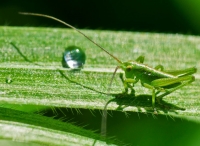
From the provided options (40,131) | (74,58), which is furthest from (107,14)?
(40,131)

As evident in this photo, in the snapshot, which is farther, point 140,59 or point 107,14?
point 107,14

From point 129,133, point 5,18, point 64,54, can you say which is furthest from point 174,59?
point 5,18

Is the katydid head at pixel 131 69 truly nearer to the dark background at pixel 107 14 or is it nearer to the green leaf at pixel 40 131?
the green leaf at pixel 40 131

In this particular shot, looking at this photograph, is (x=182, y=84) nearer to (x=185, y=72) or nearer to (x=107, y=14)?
(x=185, y=72)

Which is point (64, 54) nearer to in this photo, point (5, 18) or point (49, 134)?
point (49, 134)

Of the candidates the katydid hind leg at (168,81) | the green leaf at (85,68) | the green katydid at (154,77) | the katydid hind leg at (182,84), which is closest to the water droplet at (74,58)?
the green leaf at (85,68)

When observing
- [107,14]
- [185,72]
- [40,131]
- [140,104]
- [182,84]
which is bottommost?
[40,131]
